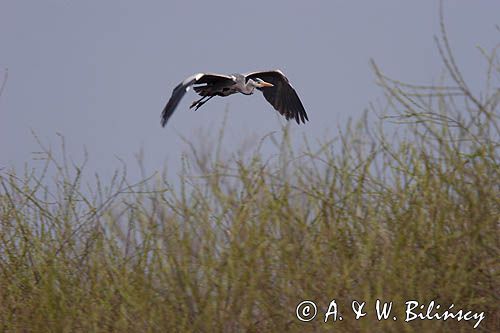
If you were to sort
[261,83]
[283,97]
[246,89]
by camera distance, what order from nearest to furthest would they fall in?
[246,89] → [261,83] → [283,97]

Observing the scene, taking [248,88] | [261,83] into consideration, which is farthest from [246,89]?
[261,83]

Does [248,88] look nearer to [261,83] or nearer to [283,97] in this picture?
[261,83]

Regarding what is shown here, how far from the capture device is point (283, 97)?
977cm

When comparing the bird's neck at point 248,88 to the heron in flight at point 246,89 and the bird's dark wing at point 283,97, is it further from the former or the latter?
the bird's dark wing at point 283,97

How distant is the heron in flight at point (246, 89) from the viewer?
695 cm

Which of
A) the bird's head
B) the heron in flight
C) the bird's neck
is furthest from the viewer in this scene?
the bird's head

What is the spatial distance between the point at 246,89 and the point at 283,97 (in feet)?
3.48

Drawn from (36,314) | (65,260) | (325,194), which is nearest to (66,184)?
(65,260)

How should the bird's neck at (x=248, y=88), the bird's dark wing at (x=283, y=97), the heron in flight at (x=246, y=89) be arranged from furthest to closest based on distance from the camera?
the bird's dark wing at (x=283, y=97), the bird's neck at (x=248, y=88), the heron in flight at (x=246, y=89)

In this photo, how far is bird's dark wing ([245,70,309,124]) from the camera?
967 cm

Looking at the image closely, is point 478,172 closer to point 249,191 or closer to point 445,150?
point 445,150

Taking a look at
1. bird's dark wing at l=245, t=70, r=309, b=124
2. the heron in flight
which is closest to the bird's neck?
the heron in flight

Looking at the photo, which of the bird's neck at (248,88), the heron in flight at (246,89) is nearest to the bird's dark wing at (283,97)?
the heron in flight at (246,89)

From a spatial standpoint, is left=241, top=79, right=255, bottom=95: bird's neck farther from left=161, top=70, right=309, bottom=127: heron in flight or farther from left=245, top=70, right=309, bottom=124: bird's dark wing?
left=245, top=70, right=309, bottom=124: bird's dark wing
